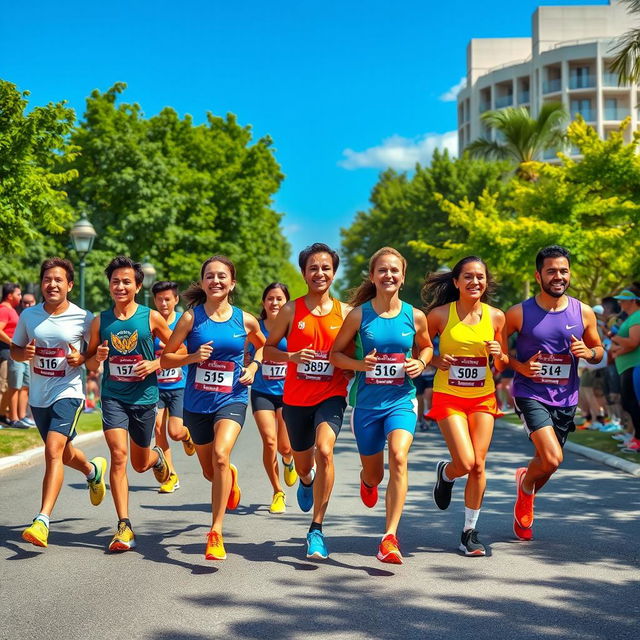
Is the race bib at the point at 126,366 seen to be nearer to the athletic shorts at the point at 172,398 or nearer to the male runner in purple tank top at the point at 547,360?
the male runner in purple tank top at the point at 547,360

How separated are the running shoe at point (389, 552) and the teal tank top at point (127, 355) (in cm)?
213

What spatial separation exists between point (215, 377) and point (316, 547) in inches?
54.4

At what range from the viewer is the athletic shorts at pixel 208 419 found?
21.5 ft

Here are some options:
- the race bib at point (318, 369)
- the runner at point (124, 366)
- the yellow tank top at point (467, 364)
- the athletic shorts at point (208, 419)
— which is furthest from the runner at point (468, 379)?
the runner at point (124, 366)

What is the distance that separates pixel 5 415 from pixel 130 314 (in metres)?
9.43

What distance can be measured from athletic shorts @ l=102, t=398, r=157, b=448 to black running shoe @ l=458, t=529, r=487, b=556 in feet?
8.11

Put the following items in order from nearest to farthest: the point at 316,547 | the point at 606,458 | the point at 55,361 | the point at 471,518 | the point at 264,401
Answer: the point at 316,547 < the point at 471,518 < the point at 55,361 < the point at 264,401 < the point at 606,458

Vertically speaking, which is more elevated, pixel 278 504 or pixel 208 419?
pixel 208 419

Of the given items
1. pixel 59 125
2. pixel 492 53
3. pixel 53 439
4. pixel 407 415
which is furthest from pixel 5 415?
pixel 492 53

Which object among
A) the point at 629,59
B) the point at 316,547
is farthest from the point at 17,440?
the point at 629,59

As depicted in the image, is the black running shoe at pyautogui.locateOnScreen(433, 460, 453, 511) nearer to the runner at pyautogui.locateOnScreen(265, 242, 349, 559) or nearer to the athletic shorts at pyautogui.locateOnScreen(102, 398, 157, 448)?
the runner at pyautogui.locateOnScreen(265, 242, 349, 559)

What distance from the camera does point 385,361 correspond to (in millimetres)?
6242

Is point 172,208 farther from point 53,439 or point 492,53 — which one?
point 492,53

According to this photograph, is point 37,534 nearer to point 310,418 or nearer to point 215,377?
point 215,377
